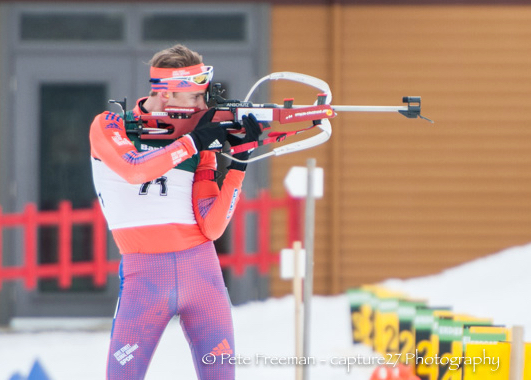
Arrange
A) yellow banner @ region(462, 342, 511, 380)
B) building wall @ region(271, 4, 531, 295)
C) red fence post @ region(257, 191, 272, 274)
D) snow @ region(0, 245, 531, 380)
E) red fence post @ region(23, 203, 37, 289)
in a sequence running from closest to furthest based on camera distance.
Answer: yellow banner @ region(462, 342, 511, 380)
snow @ region(0, 245, 531, 380)
red fence post @ region(23, 203, 37, 289)
red fence post @ region(257, 191, 272, 274)
building wall @ region(271, 4, 531, 295)

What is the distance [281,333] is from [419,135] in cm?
253

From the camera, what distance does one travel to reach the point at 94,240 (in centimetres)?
709

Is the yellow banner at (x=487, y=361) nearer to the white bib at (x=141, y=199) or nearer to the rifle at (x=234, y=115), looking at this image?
the rifle at (x=234, y=115)

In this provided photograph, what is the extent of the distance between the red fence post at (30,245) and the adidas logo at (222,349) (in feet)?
14.4

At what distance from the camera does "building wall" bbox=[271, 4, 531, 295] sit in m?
7.56

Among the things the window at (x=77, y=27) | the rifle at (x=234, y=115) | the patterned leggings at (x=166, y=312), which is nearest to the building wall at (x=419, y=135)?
the window at (x=77, y=27)

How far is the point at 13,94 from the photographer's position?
736 centimetres

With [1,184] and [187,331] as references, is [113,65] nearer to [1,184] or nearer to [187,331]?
[1,184]

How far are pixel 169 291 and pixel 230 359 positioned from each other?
330mm

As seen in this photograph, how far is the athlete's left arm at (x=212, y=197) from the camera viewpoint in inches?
113

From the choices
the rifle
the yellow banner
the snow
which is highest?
the rifle

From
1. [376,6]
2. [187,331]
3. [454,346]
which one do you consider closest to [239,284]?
[376,6]

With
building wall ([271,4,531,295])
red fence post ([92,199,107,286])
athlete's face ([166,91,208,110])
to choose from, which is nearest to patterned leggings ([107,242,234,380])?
athlete's face ([166,91,208,110])

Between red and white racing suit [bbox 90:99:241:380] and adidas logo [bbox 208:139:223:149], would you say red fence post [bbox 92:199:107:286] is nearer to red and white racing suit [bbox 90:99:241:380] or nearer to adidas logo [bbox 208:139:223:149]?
red and white racing suit [bbox 90:99:241:380]
